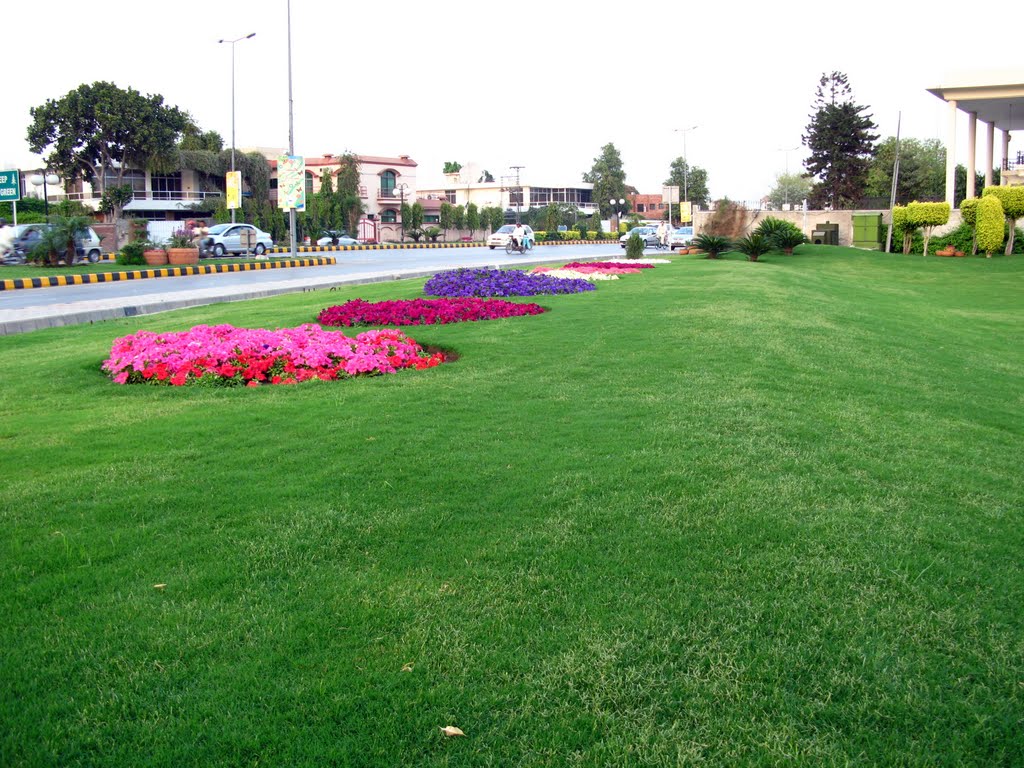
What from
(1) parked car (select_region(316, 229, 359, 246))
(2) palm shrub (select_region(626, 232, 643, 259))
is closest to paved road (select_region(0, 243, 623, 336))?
(2) palm shrub (select_region(626, 232, 643, 259))

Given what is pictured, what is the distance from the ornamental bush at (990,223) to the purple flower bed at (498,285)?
2031cm

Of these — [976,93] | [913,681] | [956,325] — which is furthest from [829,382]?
[976,93]

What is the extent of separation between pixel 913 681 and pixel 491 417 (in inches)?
159

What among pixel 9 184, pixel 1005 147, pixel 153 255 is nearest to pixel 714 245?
pixel 153 255

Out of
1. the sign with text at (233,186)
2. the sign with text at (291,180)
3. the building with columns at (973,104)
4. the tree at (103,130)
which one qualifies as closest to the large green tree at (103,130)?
the tree at (103,130)

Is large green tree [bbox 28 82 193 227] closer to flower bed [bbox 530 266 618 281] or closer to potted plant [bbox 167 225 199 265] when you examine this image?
potted plant [bbox 167 225 199 265]

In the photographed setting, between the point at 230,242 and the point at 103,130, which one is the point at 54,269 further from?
the point at 103,130

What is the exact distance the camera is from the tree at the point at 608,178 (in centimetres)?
9938

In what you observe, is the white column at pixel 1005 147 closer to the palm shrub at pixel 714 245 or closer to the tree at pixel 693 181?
the palm shrub at pixel 714 245

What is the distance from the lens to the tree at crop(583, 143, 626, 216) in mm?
99375

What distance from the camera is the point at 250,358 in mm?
8688

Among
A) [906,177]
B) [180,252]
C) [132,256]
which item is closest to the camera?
[132,256]

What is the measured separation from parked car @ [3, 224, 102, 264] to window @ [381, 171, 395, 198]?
173ft

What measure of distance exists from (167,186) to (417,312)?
64.6 meters
